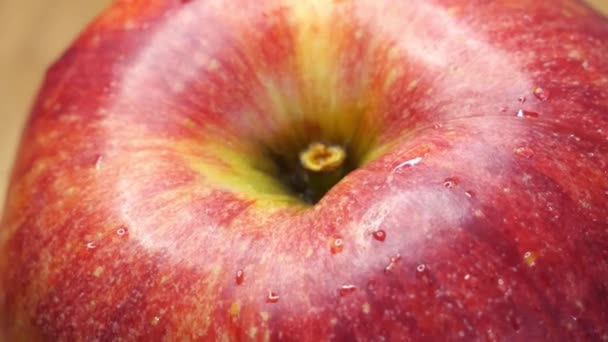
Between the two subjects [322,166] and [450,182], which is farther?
[322,166]

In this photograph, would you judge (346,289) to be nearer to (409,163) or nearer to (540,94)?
(409,163)

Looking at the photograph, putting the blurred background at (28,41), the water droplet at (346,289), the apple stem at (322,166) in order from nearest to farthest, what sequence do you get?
the water droplet at (346,289) → the apple stem at (322,166) → the blurred background at (28,41)

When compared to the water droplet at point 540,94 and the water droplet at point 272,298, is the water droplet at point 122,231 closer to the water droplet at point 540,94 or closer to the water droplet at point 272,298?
the water droplet at point 272,298

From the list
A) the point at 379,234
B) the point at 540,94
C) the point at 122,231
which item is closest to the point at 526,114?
the point at 540,94

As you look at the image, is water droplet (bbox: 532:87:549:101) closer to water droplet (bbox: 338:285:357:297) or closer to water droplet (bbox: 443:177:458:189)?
water droplet (bbox: 443:177:458:189)

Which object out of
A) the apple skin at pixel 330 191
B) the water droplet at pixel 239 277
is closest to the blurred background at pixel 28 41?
the apple skin at pixel 330 191

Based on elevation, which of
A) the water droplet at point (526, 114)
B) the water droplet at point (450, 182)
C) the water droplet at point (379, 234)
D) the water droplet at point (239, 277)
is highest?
the water droplet at point (526, 114)

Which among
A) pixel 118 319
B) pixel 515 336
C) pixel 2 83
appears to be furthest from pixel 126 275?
pixel 2 83
